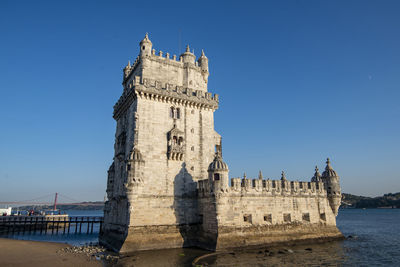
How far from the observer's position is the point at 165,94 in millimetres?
31547

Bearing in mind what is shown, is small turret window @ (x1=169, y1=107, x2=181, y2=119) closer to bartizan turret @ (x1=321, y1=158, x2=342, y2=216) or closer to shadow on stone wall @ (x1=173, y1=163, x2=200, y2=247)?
shadow on stone wall @ (x1=173, y1=163, x2=200, y2=247)

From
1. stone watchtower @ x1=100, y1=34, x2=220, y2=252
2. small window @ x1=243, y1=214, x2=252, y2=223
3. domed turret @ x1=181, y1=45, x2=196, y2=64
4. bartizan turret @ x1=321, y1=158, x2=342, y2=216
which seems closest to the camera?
stone watchtower @ x1=100, y1=34, x2=220, y2=252

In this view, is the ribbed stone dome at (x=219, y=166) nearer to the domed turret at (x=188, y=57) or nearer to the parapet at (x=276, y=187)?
the parapet at (x=276, y=187)

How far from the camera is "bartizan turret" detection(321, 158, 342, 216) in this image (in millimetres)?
36188

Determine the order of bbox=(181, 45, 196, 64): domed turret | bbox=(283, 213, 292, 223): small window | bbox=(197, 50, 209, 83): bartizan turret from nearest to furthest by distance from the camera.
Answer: bbox=(283, 213, 292, 223): small window < bbox=(181, 45, 196, 64): domed turret < bbox=(197, 50, 209, 83): bartizan turret

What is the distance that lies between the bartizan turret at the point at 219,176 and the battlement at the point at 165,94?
8772mm

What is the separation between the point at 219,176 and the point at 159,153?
7.20m

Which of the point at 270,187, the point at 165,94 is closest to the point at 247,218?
the point at 270,187

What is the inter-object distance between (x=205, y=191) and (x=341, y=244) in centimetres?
1801

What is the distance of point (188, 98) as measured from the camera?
108ft

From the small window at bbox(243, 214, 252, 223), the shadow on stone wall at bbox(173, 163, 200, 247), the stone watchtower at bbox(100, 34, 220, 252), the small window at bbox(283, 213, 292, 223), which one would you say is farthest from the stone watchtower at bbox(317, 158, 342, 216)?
the shadow on stone wall at bbox(173, 163, 200, 247)

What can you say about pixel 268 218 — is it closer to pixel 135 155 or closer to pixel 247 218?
pixel 247 218

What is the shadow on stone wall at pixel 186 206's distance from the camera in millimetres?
29500

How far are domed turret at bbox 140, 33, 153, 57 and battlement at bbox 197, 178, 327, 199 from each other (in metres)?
16.6
